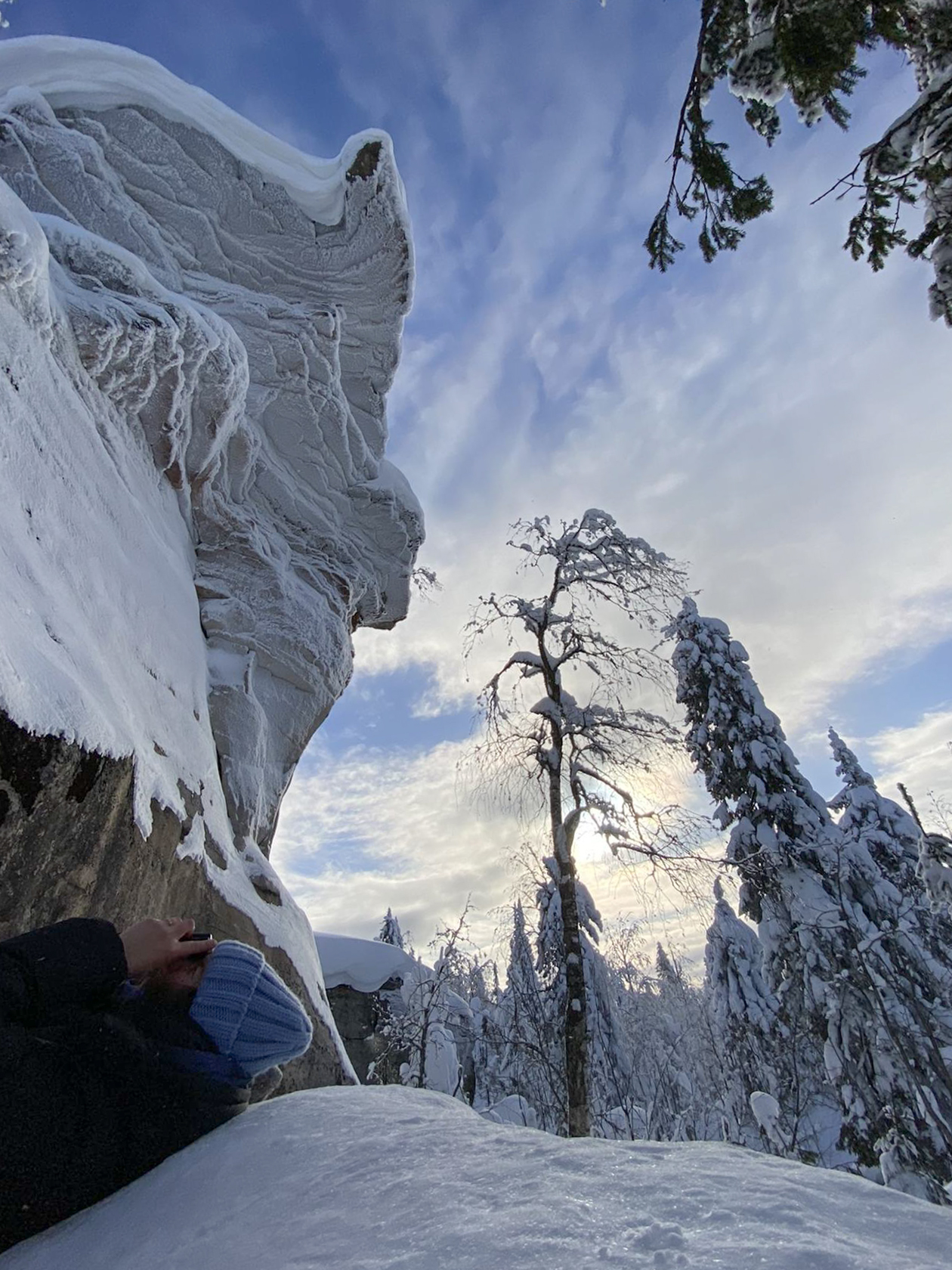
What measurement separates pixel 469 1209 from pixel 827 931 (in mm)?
15547

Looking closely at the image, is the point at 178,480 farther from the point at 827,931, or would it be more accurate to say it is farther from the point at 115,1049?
the point at 827,931

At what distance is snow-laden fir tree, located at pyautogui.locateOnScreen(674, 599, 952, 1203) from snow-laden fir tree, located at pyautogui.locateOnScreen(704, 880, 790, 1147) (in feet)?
12.4

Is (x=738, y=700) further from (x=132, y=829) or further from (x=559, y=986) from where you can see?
(x=132, y=829)

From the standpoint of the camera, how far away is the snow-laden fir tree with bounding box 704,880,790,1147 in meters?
19.4

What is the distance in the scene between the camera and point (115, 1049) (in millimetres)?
1957

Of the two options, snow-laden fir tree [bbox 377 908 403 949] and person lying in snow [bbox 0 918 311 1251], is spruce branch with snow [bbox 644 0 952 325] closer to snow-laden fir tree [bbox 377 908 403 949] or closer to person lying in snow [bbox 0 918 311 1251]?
person lying in snow [bbox 0 918 311 1251]

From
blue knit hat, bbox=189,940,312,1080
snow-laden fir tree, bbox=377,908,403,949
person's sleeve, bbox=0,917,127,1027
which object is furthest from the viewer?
snow-laden fir tree, bbox=377,908,403,949

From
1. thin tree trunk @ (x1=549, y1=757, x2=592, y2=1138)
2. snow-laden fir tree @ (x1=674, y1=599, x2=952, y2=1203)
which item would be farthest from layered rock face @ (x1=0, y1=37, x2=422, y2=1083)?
snow-laden fir tree @ (x1=674, y1=599, x2=952, y2=1203)

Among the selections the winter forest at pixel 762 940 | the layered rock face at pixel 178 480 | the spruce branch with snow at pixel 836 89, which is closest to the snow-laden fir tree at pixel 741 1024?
the winter forest at pixel 762 940

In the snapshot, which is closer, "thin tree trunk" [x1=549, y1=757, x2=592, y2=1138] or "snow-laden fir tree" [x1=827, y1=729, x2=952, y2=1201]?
"thin tree trunk" [x1=549, y1=757, x2=592, y2=1138]

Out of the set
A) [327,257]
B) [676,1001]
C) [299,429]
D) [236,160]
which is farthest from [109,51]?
[676,1001]

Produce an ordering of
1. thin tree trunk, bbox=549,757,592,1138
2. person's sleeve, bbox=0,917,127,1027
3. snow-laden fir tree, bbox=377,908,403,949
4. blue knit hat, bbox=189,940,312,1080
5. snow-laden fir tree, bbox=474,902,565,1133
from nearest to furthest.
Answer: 1. person's sleeve, bbox=0,917,127,1027
2. blue knit hat, bbox=189,940,312,1080
3. thin tree trunk, bbox=549,757,592,1138
4. snow-laden fir tree, bbox=474,902,565,1133
5. snow-laden fir tree, bbox=377,908,403,949

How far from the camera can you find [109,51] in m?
7.27

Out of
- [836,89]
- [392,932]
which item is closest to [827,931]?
[836,89]
